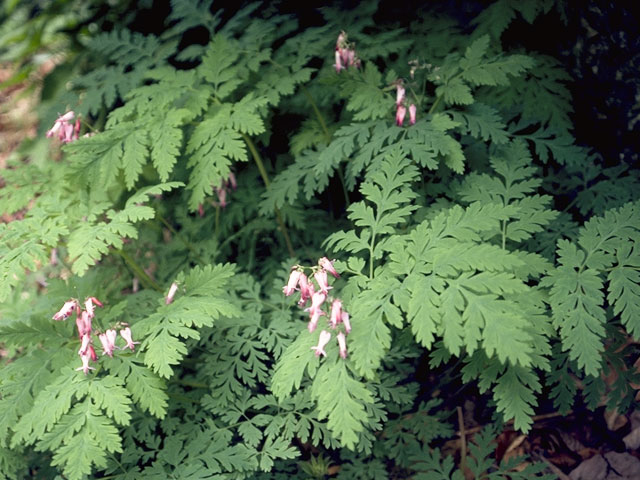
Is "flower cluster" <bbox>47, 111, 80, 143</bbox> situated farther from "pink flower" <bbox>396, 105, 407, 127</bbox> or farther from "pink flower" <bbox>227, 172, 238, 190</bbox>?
"pink flower" <bbox>396, 105, 407, 127</bbox>

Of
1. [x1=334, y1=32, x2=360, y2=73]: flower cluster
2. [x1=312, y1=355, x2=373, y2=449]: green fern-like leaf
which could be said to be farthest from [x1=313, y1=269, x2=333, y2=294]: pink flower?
[x1=334, y1=32, x2=360, y2=73]: flower cluster

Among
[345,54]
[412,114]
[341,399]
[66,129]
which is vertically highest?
[66,129]

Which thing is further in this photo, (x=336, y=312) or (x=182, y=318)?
(x=182, y=318)

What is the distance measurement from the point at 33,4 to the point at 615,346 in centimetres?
637

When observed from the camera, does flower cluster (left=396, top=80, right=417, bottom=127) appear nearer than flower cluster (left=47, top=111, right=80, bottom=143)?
Yes

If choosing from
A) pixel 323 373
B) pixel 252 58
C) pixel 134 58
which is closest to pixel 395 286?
pixel 323 373

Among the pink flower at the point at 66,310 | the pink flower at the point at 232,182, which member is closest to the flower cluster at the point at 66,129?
the pink flower at the point at 232,182

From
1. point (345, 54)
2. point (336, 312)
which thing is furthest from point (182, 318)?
point (345, 54)

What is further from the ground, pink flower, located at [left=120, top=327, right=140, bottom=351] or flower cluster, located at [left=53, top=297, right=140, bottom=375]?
flower cluster, located at [left=53, top=297, right=140, bottom=375]

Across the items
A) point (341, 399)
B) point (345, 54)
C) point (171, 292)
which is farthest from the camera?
point (345, 54)

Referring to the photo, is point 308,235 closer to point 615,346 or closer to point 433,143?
point 433,143

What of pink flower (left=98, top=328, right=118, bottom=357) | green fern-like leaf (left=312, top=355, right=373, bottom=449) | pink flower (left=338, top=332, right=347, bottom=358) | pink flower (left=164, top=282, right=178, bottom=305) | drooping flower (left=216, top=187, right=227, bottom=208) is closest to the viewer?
green fern-like leaf (left=312, top=355, right=373, bottom=449)

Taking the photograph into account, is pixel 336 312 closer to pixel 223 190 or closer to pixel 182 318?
pixel 182 318

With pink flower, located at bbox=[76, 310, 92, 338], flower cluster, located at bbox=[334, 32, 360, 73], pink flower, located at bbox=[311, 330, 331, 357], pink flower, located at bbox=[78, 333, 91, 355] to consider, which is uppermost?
flower cluster, located at bbox=[334, 32, 360, 73]
